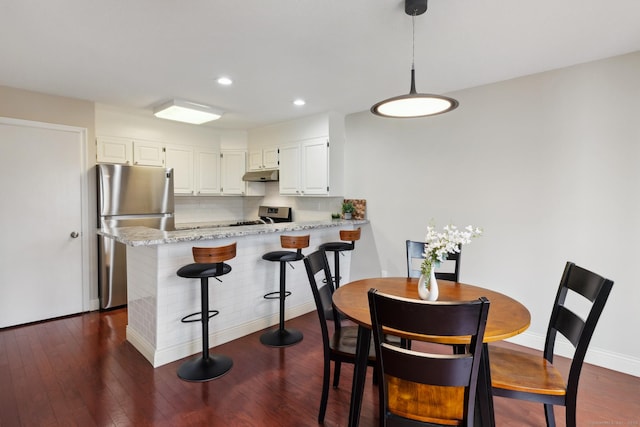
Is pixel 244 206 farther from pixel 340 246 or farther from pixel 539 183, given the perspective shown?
pixel 539 183

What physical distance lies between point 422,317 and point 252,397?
1599 millimetres

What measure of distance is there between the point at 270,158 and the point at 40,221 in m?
2.90

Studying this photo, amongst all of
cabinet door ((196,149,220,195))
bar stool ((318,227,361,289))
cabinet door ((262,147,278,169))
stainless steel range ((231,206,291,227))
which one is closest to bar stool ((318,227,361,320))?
bar stool ((318,227,361,289))

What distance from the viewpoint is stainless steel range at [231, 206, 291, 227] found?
17.0ft

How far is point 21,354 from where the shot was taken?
281 cm

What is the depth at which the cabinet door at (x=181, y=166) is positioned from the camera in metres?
4.78

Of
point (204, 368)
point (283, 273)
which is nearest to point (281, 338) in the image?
point (283, 273)

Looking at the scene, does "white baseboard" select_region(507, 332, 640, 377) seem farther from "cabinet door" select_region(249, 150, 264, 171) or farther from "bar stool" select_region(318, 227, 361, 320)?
"cabinet door" select_region(249, 150, 264, 171)

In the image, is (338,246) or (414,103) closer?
(414,103)

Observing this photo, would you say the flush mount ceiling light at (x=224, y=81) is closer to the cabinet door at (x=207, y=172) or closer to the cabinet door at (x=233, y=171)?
the cabinet door at (x=207, y=172)

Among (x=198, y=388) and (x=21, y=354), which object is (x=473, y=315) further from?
(x=21, y=354)

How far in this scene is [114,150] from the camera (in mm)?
4156

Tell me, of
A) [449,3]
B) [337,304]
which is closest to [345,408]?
[337,304]

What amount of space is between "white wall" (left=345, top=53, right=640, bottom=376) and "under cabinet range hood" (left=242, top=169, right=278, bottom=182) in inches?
73.6
